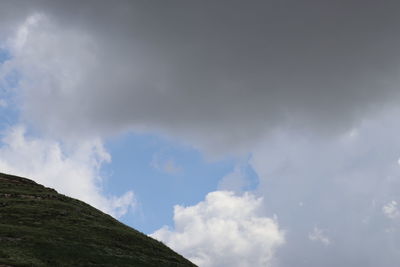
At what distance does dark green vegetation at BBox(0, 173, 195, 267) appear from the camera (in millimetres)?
34562

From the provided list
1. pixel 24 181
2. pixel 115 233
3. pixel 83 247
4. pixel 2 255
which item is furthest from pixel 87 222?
pixel 24 181

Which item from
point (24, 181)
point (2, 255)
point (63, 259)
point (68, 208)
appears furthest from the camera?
point (24, 181)

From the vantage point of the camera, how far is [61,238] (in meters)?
40.2

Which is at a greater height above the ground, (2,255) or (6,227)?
(6,227)

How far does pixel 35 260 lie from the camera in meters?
32.6

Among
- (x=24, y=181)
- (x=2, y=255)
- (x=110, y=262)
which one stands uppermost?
(x=24, y=181)

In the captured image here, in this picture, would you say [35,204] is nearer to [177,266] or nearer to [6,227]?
[6,227]

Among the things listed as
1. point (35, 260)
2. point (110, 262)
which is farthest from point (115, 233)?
point (35, 260)

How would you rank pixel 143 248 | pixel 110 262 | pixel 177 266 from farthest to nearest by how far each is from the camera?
pixel 143 248, pixel 177 266, pixel 110 262

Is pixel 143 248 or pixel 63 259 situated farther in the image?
pixel 143 248

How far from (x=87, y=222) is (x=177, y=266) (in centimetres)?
1340

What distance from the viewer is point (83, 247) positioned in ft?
128

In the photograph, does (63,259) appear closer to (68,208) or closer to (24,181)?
(68,208)

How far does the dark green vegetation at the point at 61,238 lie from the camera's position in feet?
113
